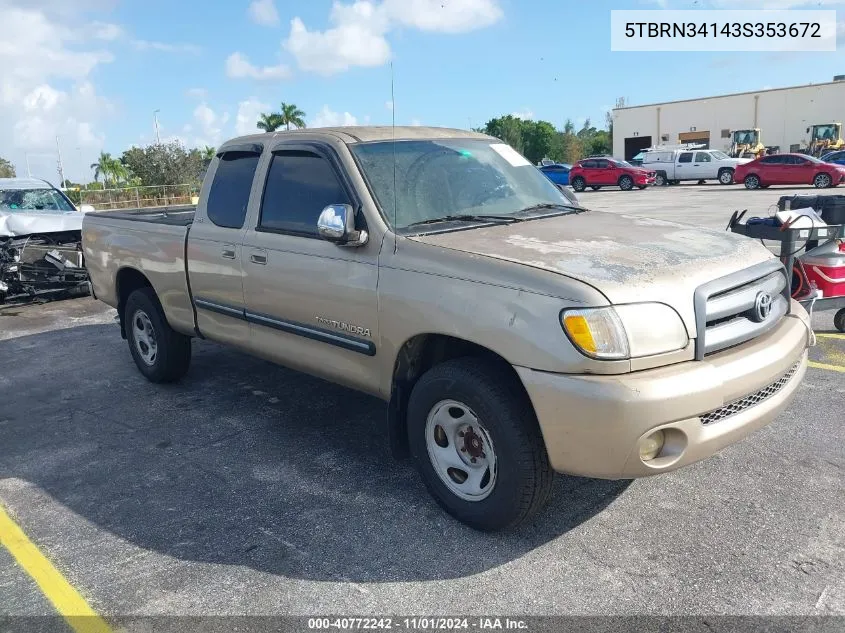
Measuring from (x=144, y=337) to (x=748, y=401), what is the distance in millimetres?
4728

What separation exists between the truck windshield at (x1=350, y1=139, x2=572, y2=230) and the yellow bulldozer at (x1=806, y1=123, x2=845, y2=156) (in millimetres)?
45229

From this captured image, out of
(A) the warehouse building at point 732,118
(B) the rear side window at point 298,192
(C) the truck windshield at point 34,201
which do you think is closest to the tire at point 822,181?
(C) the truck windshield at point 34,201

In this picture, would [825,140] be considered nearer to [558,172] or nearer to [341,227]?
[558,172]

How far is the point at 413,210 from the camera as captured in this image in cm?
386

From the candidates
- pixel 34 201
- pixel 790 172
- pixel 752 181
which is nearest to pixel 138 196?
pixel 34 201

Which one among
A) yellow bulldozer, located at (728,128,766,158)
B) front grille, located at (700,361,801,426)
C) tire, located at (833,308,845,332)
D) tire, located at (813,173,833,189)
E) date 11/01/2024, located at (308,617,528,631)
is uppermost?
yellow bulldozer, located at (728,128,766,158)

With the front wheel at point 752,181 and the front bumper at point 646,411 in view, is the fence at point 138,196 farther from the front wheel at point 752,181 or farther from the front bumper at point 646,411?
the front bumper at point 646,411

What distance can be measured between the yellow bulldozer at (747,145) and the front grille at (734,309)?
4214cm

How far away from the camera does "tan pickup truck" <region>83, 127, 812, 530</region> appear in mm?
2879

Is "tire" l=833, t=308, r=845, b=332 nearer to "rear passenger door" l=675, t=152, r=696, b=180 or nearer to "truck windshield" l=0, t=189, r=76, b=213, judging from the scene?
"truck windshield" l=0, t=189, r=76, b=213

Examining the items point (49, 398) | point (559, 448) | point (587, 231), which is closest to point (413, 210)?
point (587, 231)

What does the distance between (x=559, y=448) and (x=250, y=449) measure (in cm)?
229

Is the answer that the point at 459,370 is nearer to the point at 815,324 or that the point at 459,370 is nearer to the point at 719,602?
the point at 719,602

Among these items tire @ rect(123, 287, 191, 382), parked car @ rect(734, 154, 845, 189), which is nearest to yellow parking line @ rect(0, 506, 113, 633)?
tire @ rect(123, 287, 191, 382)
